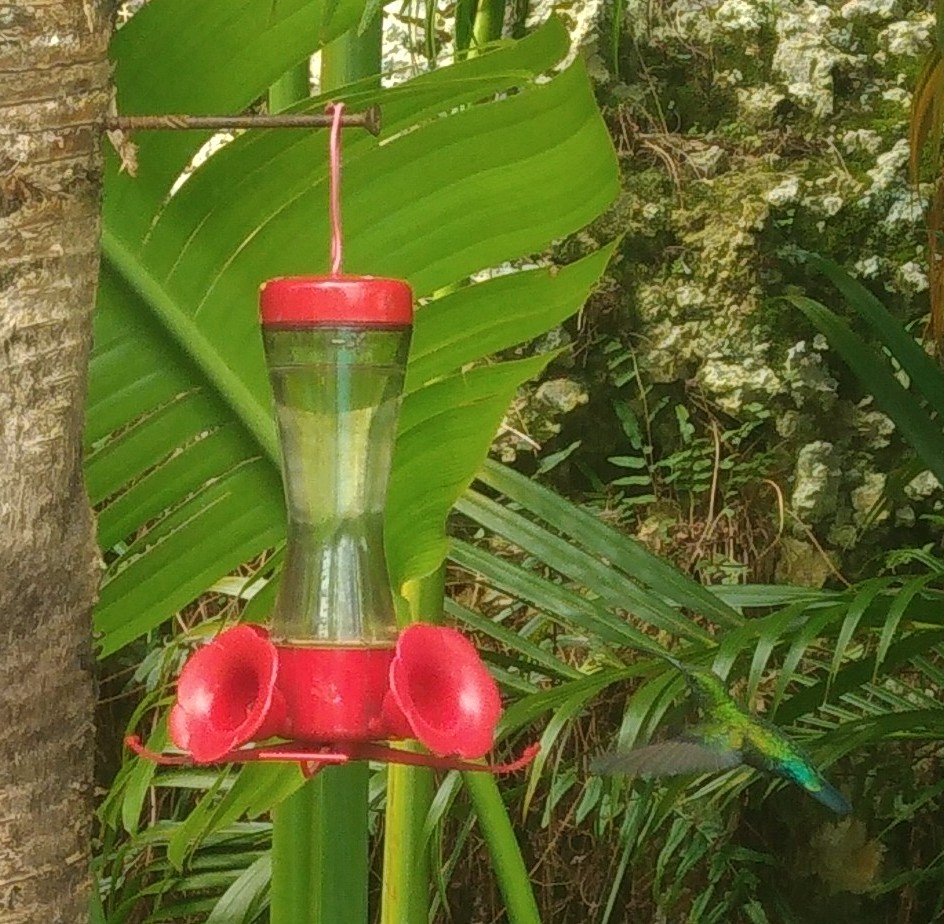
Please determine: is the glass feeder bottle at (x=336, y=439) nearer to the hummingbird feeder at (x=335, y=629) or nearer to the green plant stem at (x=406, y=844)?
the hummingbird feeder at (x=335, y=629)

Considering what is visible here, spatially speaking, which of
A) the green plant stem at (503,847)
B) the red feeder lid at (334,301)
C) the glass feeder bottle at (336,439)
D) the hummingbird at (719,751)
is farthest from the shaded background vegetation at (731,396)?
the red feeder lid at (334,301)

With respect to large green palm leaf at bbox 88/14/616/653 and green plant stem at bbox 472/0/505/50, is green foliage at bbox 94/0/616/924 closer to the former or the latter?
large green palm leaf at bbox 88/14/616/653

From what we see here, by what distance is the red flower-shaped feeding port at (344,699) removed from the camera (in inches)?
17.8

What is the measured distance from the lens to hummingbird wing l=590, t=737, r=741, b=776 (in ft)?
2.90

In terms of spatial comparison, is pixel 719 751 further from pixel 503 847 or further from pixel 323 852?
pixel 323 852

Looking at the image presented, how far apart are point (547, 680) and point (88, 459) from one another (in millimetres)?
932

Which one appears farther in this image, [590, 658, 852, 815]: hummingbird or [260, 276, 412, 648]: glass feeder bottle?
[590, 658, 852, 815]: hummingbird

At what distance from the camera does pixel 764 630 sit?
2.77 feet

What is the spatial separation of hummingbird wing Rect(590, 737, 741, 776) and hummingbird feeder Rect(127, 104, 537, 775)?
0.40 metres

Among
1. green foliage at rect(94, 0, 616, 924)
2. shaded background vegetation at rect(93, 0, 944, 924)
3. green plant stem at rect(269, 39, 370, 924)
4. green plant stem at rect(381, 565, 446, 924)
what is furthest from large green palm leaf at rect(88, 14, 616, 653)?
shaded background vegetation at rect(93, 0, 944, 924)

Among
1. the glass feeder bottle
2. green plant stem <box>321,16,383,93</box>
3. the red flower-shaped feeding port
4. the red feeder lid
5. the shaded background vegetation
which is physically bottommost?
the shaded background vegetation

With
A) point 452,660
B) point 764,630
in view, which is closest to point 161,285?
point 452,660

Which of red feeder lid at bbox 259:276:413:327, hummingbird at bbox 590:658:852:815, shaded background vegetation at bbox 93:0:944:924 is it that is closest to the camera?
red feeder lid at bbox 259:276:413:327

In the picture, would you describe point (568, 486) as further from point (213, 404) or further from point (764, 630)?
point (213, 404)
